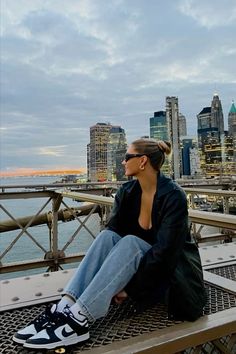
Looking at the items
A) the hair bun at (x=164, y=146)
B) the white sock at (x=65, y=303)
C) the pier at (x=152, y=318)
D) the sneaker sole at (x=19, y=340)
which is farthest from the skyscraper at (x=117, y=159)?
→ the sneaker sole at (x=19, y=340)

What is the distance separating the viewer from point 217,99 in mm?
65188

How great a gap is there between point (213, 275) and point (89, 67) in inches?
2171

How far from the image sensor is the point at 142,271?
1.61 m

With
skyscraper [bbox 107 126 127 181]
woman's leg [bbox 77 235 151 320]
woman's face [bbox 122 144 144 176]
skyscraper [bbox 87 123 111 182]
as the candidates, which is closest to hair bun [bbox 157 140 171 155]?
woman's face [bbox 122 144 144 176]

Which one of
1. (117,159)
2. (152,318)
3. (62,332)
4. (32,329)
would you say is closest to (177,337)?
(152,318)

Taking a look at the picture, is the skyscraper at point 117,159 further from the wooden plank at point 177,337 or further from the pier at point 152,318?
the wooden plank at point 177,337

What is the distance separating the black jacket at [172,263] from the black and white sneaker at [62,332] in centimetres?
28

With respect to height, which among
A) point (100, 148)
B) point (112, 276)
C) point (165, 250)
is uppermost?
point (100, 148)

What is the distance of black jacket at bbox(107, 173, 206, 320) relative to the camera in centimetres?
157

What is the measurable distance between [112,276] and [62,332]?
0.31 m

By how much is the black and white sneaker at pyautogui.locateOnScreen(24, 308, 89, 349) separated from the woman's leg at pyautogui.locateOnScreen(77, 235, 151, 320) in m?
0.06

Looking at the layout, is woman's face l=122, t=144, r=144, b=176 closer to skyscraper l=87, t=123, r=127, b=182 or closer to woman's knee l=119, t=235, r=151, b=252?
woman's knee l=119, t=235, r=151, b=252

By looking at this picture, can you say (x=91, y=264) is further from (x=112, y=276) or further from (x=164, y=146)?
(x=164, y=146)

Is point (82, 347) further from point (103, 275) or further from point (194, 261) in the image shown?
point (194, 261)
